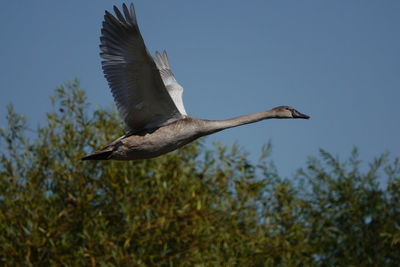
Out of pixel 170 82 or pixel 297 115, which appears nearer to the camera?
pixel 297 115

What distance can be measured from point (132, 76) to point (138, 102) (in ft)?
1.03

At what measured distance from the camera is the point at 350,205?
13484 mm

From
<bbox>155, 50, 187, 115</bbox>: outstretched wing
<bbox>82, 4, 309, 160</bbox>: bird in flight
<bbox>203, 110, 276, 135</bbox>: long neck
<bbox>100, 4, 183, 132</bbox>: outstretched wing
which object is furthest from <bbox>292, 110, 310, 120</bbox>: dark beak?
<bbox>100, 4, 183, 132</bbox>: outstretched wing

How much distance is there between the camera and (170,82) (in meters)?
8.43

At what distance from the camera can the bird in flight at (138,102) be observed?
20.5ft

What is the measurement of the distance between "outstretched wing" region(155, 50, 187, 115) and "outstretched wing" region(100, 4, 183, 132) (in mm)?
993

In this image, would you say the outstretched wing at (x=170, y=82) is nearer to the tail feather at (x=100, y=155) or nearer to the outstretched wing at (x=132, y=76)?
the outstretched wing at (x=132, y=76)

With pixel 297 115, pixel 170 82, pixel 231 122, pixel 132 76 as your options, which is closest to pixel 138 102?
pixel 132 76

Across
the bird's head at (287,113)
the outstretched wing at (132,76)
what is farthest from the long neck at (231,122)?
the outstretched wing at (132,76)

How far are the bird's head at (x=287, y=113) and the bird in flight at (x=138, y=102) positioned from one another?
0.84 meters

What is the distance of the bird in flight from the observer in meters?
6.25

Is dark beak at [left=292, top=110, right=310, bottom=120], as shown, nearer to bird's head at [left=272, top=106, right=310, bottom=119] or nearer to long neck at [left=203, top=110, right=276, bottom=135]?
bird's head at [left=272, top=106, right=310, bottom=119]

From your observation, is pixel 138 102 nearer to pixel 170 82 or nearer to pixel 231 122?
pixel 231 122

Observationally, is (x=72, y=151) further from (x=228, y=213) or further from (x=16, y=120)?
(x=228, y=213)
